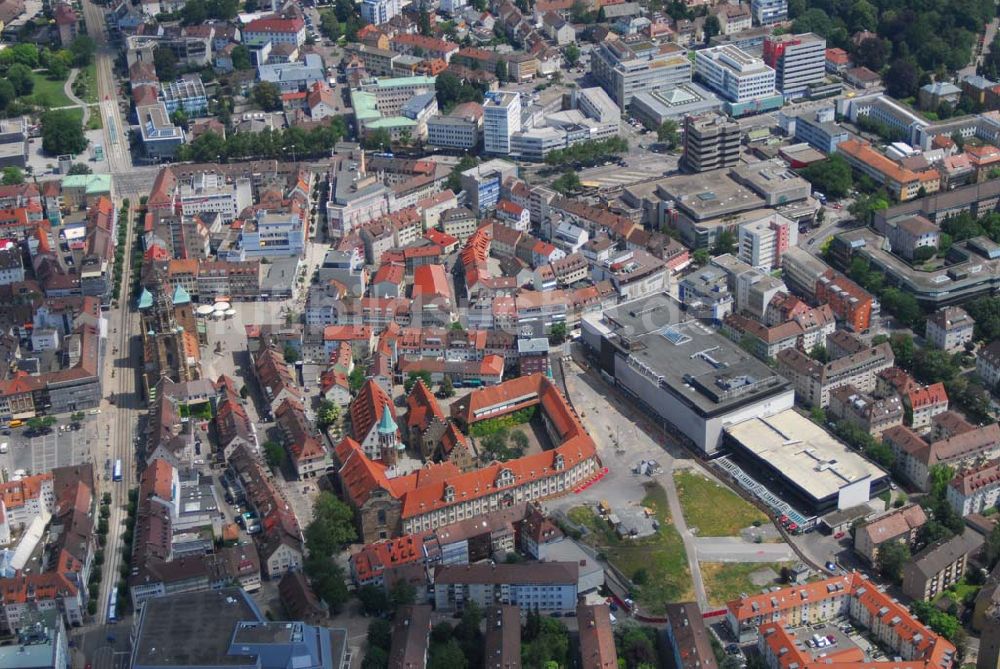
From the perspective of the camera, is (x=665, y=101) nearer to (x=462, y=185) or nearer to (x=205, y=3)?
(x=462, y=185)

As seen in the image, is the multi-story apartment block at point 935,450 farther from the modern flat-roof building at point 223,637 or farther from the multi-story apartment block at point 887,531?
the modern flat-roof building at point 223,637

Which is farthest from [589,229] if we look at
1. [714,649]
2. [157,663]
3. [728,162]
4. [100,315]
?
[157,663]

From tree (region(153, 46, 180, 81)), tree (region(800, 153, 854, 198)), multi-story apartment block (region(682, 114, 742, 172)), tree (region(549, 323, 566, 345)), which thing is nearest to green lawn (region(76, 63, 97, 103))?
tree (region(153, 46, 180, 81))

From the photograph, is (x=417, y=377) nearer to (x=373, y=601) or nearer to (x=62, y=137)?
(x=373, y=601)

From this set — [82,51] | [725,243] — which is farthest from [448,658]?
[82,51]

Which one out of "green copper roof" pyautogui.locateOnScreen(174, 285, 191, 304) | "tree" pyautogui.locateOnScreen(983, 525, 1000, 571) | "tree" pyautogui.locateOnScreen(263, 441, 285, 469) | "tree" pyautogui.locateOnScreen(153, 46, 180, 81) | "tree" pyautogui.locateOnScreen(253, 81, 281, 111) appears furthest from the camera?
"tree" pyautogui.locateOnScreen(153, 46, 180, 81)

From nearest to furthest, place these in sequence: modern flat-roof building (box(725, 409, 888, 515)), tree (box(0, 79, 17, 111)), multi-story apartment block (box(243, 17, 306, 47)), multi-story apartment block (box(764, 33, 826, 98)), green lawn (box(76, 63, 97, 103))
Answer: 1. modern flat-roof building (box(725, 409, 888, 515))
2. multi-story apartment block (box(764, 33, 826, 98))
3. tree (box(0, 79, 17, 111))
4. green lawn (box(76, 63, 97, 103))
5. multi-story apartment block (box(243, 17, 306, 47))

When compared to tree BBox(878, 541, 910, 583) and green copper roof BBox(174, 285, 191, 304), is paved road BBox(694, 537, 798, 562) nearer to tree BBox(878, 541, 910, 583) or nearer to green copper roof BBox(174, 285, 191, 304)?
tree BBox(878, 541, 910, 583)
